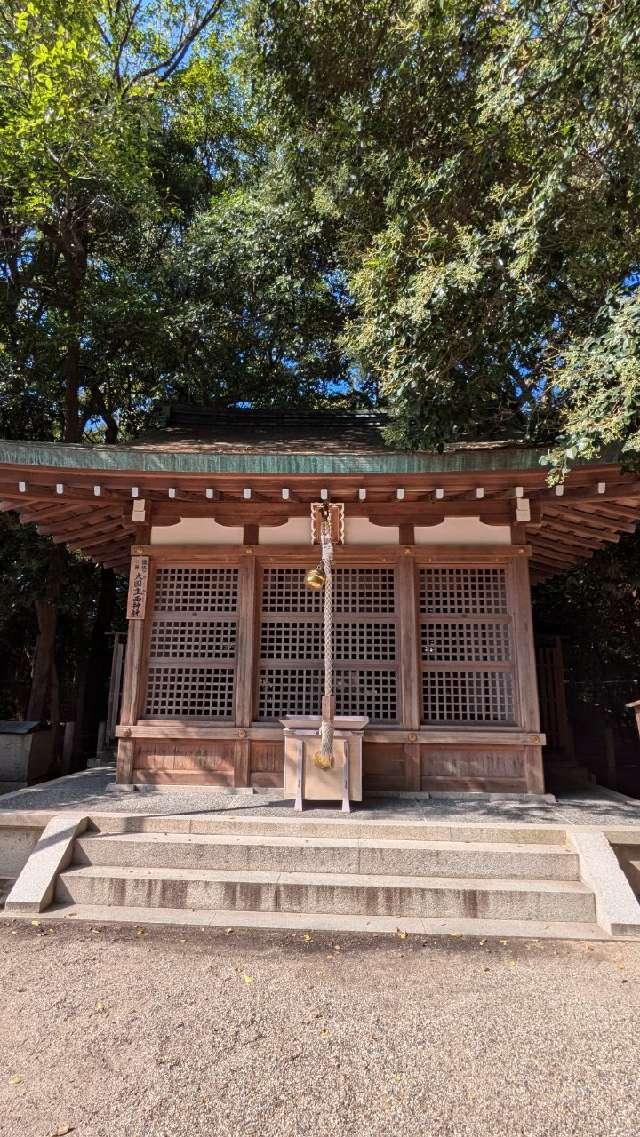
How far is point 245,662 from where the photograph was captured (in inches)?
243

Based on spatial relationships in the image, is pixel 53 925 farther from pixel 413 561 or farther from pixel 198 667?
pixel 413 561

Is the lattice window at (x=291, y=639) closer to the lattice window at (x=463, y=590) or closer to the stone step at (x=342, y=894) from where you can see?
the lattice window at (x=463, y=590)

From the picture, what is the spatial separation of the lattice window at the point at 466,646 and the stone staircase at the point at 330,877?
1674 millimetres

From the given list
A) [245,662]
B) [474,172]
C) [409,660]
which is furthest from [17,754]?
[474,172]

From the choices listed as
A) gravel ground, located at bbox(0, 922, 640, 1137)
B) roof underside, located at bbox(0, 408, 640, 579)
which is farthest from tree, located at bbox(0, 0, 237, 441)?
gravel ground, located at bbox(0, 922, 640, 1137)

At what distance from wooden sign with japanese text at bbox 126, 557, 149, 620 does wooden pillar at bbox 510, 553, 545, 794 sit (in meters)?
3.87

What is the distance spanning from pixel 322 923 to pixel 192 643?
3.21 metres

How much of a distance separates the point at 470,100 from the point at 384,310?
2.80 m

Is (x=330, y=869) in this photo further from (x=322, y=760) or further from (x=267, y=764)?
(x=267, y=764)

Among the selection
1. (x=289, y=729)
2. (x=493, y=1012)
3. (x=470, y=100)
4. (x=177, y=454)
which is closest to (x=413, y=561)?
(x=289, y=729)

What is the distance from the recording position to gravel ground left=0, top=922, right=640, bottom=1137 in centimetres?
219

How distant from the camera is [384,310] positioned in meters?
6.39

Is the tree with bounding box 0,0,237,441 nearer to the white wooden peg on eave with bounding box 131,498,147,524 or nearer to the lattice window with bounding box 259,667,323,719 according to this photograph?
the white wooden peg on eave with bounding box 131,498,147,524

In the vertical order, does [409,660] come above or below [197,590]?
below
